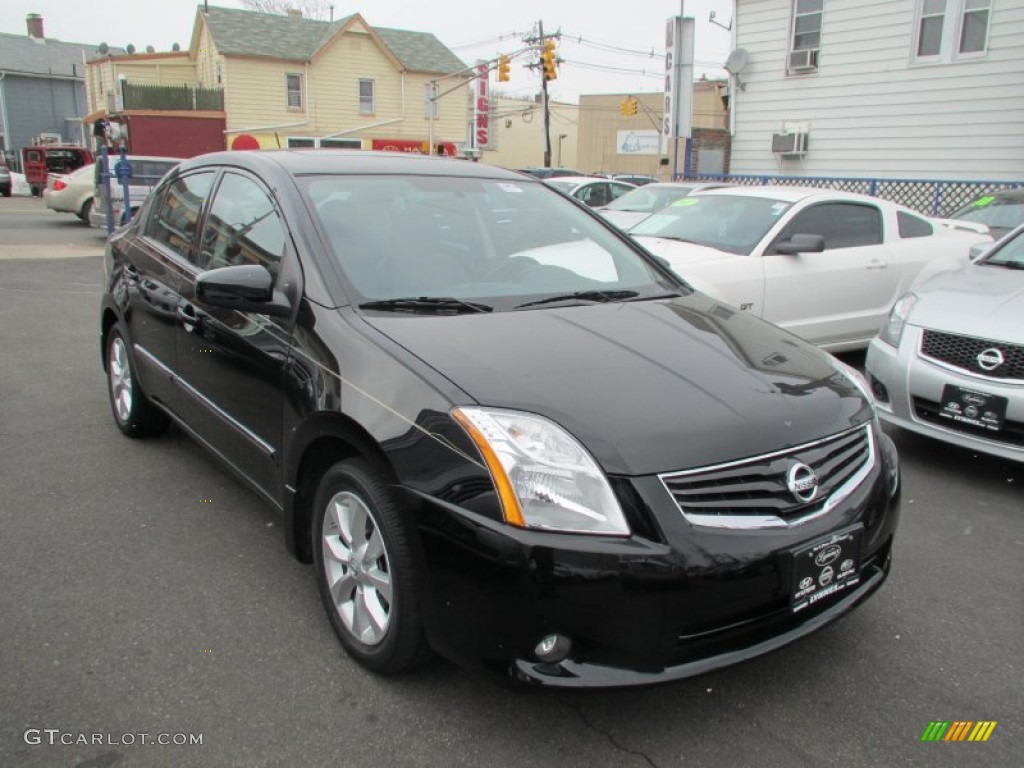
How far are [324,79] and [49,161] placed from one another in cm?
1166

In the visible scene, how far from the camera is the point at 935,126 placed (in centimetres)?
1376

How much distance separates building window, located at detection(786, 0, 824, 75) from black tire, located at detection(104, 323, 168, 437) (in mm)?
13950

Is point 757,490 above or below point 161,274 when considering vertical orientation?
below

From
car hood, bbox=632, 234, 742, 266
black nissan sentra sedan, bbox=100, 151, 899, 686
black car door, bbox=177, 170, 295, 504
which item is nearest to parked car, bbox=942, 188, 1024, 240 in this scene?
car hood, bbox=632, 234, 742, 266

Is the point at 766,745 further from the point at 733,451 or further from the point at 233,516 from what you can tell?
the point at 233,516

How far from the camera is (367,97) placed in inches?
1399

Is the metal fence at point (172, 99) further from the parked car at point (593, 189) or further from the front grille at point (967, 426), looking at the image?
the front grille at point (967, 426)

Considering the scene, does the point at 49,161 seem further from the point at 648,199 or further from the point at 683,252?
the point at 683,252

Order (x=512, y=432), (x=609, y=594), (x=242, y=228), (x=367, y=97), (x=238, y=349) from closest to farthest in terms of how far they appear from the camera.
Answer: (x=609, y=594) → (x=512, y=432) → (x=238, y=349) → (x=242, y=228) → (x=367, y=97)

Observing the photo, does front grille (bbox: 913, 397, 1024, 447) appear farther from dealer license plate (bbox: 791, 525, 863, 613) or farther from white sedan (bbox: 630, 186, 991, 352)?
dealer license plate (bbox: 791, 525, 863, 613)

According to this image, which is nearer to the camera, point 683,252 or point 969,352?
point 969,352

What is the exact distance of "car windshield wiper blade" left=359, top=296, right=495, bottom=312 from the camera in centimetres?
288

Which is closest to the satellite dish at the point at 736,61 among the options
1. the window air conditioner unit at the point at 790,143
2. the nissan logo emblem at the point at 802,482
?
the window air conditioner unit at the point at 790,143

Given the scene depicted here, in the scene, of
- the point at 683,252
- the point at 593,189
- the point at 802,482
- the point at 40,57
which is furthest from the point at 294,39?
the point at 802,482
